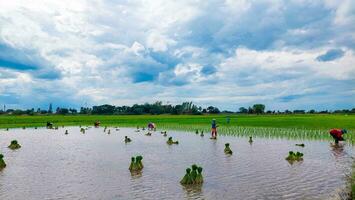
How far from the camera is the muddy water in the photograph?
45.9 feet

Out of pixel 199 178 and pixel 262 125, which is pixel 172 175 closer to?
pixel 199 178

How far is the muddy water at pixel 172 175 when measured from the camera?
Answer: 1400cm

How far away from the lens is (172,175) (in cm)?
1778

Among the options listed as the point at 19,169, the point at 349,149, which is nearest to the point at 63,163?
the point at 19,169

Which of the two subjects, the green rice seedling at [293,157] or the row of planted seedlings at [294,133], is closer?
the green rice seedling at [293,157]

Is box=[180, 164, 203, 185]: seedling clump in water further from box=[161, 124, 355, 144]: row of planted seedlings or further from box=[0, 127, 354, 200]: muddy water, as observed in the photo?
box=[161, 124, 355, 144]: row of planted seedlings

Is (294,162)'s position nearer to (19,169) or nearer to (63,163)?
(63,163)

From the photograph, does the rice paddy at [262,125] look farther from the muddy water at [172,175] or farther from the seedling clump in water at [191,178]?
the seedling clump in water at [191,178]

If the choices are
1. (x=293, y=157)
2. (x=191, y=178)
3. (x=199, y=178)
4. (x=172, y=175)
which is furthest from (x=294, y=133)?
(x=191, y=178)

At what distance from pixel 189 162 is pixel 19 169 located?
9240 millimetres

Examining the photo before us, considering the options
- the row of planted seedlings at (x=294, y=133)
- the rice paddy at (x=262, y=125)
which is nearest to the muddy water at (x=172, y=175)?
the row of planted seedlings at (x=294, y=133)

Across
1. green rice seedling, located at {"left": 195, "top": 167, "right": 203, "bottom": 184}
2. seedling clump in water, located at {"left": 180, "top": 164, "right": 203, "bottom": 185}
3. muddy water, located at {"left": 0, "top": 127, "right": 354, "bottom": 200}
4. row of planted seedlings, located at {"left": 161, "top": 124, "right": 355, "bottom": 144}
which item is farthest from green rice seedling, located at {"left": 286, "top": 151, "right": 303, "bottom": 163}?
row of planted seedlings, located at {"left": 161, "top": 124, "right": 355, "bottom": 144}

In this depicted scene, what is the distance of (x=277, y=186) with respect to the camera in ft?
49.4

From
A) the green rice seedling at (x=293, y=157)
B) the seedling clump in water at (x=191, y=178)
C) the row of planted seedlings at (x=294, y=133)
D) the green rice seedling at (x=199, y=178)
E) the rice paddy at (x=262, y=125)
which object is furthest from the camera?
the rice paddy at (x=262, y=125)
